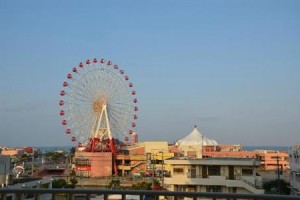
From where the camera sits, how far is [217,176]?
77.2 ft

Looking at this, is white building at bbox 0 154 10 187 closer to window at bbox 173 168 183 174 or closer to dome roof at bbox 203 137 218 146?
window at bbox 173 168 183 174

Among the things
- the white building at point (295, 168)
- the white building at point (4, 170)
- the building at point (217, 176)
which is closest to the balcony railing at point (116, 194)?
the building at point (217, 176)

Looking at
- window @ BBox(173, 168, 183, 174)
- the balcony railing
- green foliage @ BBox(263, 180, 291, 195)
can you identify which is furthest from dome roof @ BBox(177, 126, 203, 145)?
the balcony railing

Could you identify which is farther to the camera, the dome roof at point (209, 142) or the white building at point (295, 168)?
the dome roof at point (209, 142)

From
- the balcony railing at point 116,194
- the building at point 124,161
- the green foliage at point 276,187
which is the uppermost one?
the balcony railing at point 116,194

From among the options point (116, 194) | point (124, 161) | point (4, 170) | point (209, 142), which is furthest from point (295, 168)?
point (209, 142)

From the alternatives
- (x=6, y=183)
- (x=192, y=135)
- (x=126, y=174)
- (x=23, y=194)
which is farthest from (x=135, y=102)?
(x=23, y=194)

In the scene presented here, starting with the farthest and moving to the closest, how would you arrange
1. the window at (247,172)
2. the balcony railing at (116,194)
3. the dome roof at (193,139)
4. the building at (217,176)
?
the dome roof at (193,139) → the window at (247,172) → the building at (217,176) → the balcony railing at (116,194)

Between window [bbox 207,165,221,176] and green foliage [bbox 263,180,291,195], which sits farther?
green foliage [bbox 263,180,291,195]

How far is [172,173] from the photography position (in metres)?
25.5

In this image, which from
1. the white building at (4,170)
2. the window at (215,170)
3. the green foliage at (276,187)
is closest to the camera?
the white building at (4,170)

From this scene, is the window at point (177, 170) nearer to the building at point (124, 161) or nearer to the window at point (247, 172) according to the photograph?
the window at point (247, 172)

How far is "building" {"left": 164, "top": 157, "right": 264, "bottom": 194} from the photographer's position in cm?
2297

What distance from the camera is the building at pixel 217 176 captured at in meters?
23.0
